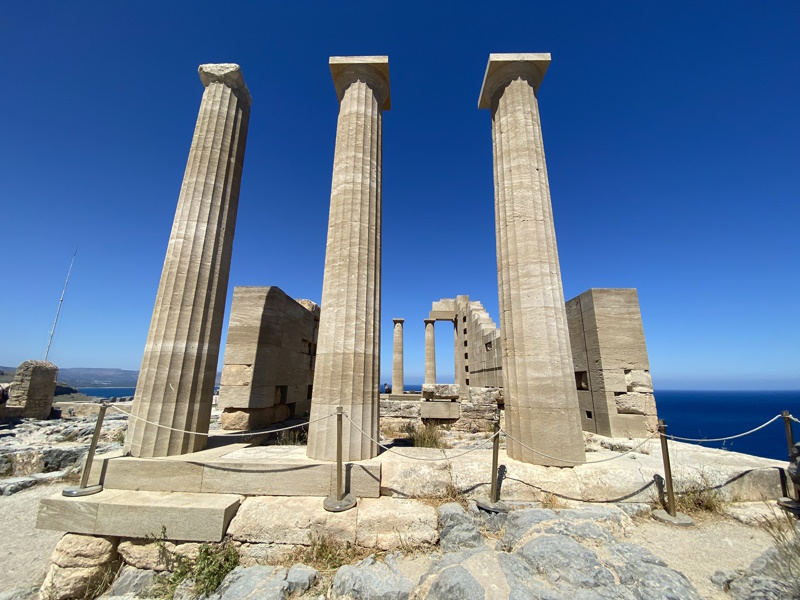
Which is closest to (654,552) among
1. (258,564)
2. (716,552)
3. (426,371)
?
(716,552)

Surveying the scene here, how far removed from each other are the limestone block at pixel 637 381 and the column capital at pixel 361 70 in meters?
9.21

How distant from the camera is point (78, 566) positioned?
184 inches

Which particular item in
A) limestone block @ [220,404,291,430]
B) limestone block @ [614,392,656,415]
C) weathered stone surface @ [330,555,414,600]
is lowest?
weathered stone surface @ [330,555,414,600]

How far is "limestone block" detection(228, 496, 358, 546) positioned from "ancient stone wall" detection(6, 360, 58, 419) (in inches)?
798

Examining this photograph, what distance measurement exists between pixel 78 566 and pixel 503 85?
11.7 metres

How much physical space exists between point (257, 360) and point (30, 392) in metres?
17.3

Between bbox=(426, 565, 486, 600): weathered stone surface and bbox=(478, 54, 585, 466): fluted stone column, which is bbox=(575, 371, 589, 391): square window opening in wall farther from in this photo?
bbox=(426, 565, 486, 600): weathered stone surface

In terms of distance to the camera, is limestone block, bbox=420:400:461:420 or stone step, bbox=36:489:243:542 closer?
stone step, bbox=36:489:243:542

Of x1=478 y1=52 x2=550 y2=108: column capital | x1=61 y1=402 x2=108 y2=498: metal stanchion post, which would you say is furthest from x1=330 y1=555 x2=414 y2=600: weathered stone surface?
x1=478 y1=52 x2=550 y2=108: column capital

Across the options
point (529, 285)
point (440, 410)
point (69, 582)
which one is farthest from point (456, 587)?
point (440, 410)

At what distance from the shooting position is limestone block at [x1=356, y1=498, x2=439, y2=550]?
4504mm

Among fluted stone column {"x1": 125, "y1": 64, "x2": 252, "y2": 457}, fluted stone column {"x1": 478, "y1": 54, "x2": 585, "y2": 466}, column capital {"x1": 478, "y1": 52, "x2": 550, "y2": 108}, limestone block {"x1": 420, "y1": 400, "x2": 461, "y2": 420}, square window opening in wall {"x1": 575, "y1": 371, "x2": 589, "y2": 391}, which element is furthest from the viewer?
limestone block {"x1": 420, "y1": 400, "x2": 461, "y2": 420}

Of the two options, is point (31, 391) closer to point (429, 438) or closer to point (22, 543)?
point (22, 543)

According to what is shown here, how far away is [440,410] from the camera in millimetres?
9742
